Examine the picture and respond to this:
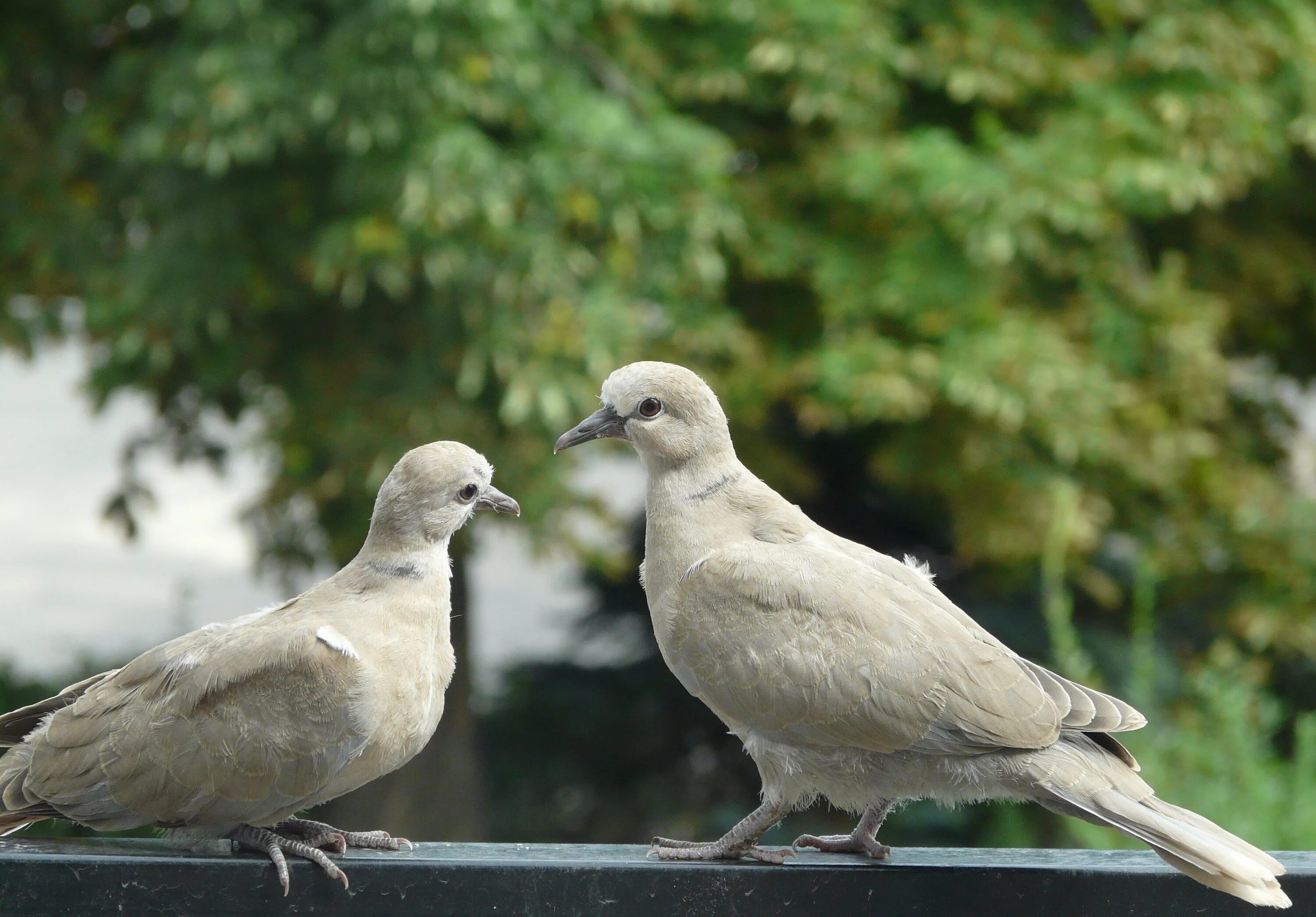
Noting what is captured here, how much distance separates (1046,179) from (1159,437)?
1.56 metres

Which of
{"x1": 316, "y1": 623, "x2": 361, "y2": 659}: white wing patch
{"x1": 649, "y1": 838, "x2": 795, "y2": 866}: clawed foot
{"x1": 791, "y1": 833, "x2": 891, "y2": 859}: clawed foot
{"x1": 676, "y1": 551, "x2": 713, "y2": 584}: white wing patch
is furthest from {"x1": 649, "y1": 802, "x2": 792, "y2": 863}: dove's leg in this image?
{"x1": 316, "y1": 623, "x2": 361, "y2": 659}: white wing patch

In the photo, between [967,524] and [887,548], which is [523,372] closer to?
[967,524]

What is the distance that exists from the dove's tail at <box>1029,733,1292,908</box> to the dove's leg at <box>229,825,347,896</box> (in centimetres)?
122

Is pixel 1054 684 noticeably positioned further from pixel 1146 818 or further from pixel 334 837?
pixel 334 837

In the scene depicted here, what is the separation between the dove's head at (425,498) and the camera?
2.55 meters

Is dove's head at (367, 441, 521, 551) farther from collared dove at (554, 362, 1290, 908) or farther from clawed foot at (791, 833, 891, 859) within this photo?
clawed foot at (791, 833, 891, 859)

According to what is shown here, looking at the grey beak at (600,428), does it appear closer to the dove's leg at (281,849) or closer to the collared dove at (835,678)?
the collared dove at (835,678)

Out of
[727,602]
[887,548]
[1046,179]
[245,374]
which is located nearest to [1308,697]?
[887,548]

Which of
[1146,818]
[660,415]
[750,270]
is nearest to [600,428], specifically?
[660,415]

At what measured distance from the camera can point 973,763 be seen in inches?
96.4

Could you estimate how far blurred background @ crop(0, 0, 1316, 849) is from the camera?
5.92m

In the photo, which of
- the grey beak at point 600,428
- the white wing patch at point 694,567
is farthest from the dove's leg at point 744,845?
the grey beak at point 600,428

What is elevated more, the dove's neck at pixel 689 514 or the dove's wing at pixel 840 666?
the dove's neck at pixel 689 514

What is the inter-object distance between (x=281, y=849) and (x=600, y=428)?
96 centimetres
